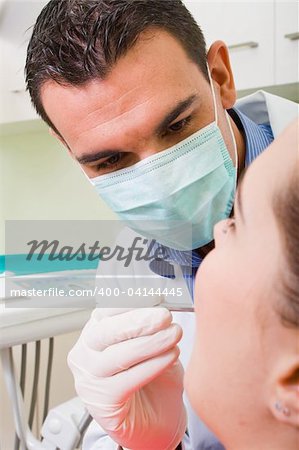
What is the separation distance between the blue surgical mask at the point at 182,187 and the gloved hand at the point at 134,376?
0.17 meters

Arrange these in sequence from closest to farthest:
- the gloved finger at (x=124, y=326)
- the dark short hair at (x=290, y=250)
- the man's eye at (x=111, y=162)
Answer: the dark short hair at (x=290, y=250) < the gloved finger at (x=124, y=326) < the man's eye at (x=111, y=162)

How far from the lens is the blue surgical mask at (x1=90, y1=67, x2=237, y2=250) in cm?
82

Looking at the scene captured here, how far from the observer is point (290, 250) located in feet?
1.53

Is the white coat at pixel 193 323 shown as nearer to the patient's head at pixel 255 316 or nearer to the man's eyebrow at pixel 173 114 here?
the man's eyebrow at pixel 173 114

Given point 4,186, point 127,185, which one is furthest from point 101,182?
point 4,186

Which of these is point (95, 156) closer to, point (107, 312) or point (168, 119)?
point (168, 119)

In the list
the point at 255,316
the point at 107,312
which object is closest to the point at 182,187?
the point at 107,312

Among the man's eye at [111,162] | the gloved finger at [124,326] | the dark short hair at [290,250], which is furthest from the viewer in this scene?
the man's eye at [111,162]

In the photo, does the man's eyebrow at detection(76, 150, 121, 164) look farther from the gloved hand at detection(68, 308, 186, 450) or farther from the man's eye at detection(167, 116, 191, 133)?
the gloved hand at detection(68, 308, 186, 450)

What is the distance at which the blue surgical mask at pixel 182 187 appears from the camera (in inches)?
32.3

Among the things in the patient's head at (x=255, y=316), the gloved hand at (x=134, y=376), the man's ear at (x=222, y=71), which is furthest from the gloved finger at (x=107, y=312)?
the man's ear at (x=222, y=71)

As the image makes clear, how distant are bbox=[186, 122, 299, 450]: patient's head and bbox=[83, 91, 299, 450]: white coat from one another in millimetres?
369

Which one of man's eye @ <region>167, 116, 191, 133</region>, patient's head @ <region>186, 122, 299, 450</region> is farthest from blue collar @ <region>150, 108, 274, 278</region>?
patient's head @ <region>186, 122, 299, 450</region>

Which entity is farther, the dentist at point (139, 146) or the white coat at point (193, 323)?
the white coat at point (193, 323)
